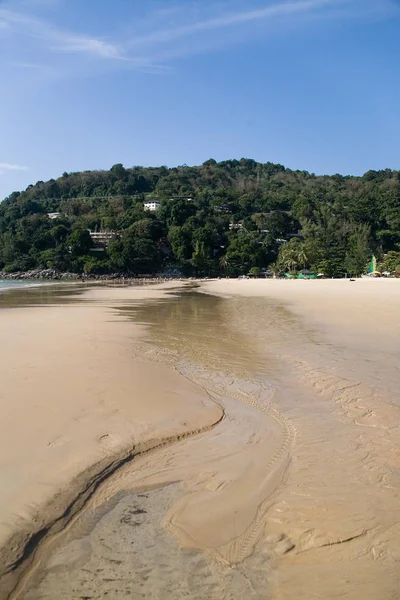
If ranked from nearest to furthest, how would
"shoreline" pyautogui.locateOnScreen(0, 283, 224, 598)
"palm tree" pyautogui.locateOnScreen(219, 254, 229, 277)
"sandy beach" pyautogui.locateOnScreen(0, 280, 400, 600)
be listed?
"sandy beach" pyautogui.locateOnScreen(0, 280, 400, 600), "shoreline" pyautogui.locateOnScreen(0, 283, 224, 598), "palm tree" pyautogui.locateOnScreen(219, 254, 229, 277)

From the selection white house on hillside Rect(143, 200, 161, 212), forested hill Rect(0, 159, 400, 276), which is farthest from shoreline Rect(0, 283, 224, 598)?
white house on hillside Rect(143, 200, 161, 212)

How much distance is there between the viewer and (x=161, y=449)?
4.68 m

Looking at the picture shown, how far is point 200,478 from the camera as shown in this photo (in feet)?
13.3

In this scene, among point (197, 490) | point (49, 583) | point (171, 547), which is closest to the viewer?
point (49, 583)

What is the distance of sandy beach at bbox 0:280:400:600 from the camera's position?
9.08 feet

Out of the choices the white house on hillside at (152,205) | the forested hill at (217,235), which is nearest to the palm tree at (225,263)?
the forested hill at (217,235)

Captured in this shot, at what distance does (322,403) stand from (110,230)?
11303cm

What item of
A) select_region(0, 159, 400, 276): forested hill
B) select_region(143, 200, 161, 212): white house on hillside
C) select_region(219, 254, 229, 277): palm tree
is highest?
select_region(143, 200, 161, 212): white house on hillside

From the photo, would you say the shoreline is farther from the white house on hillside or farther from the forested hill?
the white house on hillside


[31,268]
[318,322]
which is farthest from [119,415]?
[31,268]

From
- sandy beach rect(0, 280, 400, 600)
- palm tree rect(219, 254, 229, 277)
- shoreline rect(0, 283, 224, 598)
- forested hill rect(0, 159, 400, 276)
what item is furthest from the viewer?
palm tree rect(219, 254, 229, 277)

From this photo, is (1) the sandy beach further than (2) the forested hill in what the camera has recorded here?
No

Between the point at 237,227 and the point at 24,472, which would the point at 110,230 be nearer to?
the point at 237,227

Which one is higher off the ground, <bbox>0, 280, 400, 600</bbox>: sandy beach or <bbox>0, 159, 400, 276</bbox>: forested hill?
<bbox>0, 159, 400, 276</bbox>: forested hill
